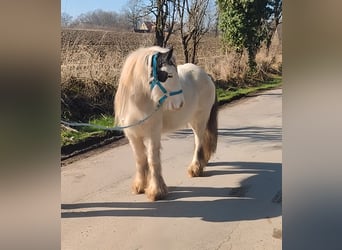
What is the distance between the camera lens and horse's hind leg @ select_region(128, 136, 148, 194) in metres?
2.38

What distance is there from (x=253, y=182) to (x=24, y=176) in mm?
2046

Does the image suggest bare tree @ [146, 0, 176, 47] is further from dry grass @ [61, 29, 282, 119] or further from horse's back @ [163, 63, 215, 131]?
horse's back @ [163, 63, 215, 131]

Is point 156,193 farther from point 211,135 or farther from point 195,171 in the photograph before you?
point 211,135

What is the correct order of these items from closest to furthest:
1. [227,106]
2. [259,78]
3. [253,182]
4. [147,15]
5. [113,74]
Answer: [253,182] < [147,15] < [113,74] < [259,78] < [227,106]

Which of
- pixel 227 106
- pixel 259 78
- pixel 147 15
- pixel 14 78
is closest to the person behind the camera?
pixel 14 78

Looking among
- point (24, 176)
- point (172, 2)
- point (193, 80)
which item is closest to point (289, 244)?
point (24, 176)

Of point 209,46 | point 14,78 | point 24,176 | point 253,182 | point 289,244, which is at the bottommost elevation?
point 253,182

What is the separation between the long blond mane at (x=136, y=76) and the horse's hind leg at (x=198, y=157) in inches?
29.4

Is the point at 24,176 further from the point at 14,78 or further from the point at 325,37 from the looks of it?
the point at 325,37

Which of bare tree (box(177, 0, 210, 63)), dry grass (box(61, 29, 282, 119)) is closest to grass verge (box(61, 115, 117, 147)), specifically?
dry grass (box(61, 29, 282, 119))

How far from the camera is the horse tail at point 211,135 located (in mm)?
2887

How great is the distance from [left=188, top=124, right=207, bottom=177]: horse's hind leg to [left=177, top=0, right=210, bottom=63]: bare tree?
98cm

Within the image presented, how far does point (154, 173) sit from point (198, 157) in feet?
1.74

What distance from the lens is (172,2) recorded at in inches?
118
